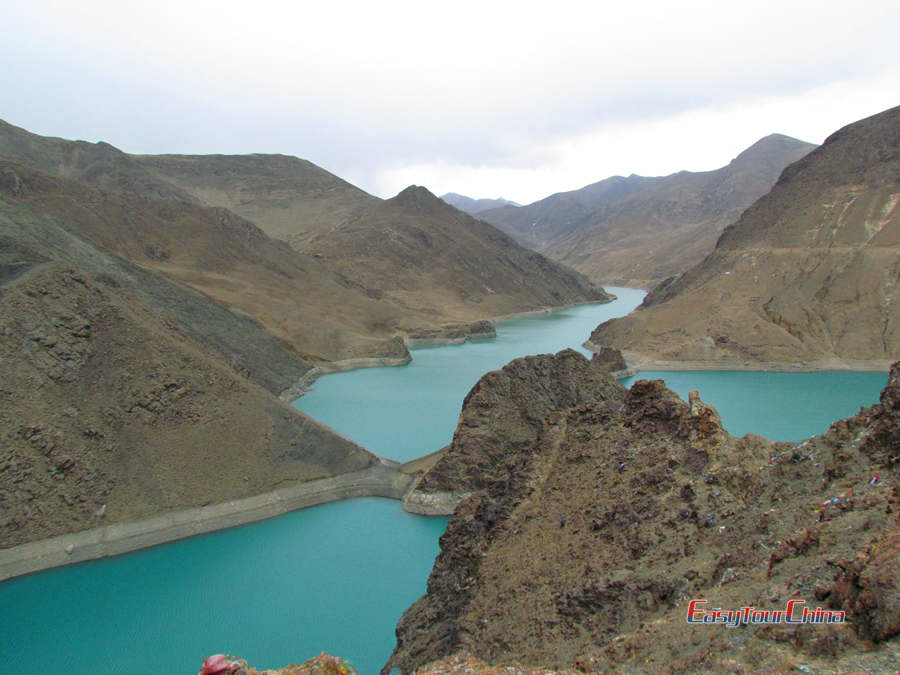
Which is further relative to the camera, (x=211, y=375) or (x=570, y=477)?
(x=211, y=375)

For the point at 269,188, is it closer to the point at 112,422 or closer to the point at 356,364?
the point at 356,364

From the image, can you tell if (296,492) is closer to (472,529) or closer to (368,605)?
(368,605)

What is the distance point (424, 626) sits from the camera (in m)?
14.6

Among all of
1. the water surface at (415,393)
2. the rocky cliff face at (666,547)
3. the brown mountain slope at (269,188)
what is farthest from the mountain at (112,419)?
the brown mountain slope at (269,188)

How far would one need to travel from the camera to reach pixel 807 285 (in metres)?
63.0

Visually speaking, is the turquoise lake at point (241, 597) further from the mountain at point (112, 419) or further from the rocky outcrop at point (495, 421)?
the mountain at point (112, 419)

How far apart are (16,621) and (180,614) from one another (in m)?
5.66

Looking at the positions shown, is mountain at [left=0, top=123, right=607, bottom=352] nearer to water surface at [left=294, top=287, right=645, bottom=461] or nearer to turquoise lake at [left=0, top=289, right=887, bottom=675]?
water surface at [left=294, top=287, right=645, bottom=461]

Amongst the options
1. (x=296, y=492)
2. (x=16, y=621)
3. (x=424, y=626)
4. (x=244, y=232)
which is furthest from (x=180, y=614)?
(x=244, y=232)

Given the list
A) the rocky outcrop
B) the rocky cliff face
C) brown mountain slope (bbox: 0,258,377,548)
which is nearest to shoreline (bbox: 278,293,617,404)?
brown mountain slope (bbox: 0,258,377,548)

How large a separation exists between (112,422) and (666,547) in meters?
26.3

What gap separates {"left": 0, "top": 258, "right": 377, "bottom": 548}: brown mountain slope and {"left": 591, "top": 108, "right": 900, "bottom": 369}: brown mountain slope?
42.4 meters

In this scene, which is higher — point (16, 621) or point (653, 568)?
point (653, 568)

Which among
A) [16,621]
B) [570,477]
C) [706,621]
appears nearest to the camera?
[706,621]
